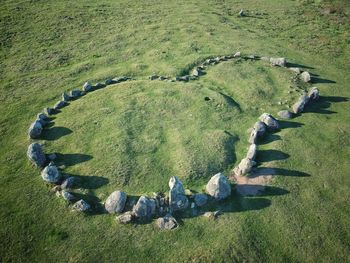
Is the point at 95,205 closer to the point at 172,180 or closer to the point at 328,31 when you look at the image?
the point at 172,180

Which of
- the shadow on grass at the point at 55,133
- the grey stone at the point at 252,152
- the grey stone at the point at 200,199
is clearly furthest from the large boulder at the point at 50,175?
the grey stone at the point at 252,152

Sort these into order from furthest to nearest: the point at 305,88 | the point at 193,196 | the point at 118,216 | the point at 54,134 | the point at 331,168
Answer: the point at 305,88 → the point at 54,134 → the point at 331,168 → the point at 193,196 → the point at 118,216

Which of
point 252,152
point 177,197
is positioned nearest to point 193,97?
point 252,152

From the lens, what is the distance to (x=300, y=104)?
2847 cm

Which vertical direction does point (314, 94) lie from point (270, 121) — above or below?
below

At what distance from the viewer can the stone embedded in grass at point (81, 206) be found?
1861 centimetres

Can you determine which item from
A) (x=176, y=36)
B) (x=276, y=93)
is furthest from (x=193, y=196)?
(x=176, y=36)

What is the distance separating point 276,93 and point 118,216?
20728mm

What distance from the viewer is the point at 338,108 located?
29906mm

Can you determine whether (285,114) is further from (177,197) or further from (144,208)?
(144,208)

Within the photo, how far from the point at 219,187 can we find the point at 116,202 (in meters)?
6.54

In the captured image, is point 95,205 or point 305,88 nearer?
point 95,205

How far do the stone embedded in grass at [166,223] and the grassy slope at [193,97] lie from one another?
42 centimetres

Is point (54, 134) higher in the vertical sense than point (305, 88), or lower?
higher
